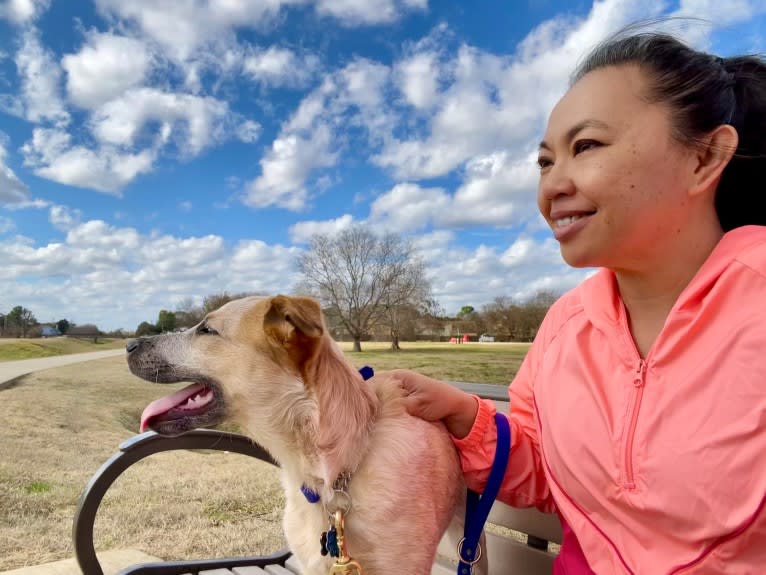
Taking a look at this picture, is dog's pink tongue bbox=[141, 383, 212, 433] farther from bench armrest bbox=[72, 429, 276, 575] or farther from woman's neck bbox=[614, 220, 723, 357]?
woman's neck bbox=[614, 220, 723, 357]

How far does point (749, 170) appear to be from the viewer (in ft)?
4.29

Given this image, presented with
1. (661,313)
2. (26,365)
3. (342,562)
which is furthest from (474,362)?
(26,365)

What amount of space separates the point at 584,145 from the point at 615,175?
123 millimetres

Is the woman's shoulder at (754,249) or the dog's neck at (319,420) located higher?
the woman's shoulder at (754,249)

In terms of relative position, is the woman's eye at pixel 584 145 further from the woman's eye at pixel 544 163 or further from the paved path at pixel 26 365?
the paved path at pixel 26 365

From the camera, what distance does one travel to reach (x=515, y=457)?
1676 millimetres

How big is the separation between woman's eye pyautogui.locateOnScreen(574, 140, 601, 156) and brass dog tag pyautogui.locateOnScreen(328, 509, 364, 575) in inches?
49.1

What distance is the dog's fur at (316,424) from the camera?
5.31 feet

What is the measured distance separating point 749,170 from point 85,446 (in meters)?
8.80

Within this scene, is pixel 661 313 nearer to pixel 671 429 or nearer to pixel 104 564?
pixel 671 429

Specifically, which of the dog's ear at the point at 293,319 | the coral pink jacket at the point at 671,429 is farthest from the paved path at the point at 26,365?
the coral pink jacket at the point at 671,429

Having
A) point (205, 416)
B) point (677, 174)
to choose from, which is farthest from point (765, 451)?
point (205, 416)

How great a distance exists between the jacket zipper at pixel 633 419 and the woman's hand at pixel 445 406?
613mm

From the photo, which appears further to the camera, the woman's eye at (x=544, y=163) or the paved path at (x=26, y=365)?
the paved path at (x=26, y=365)
